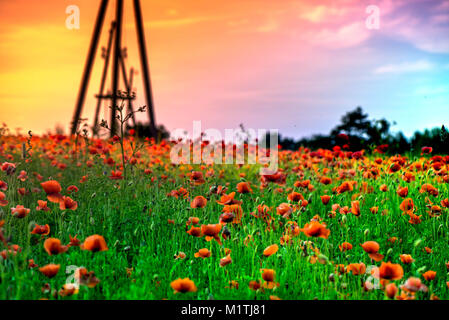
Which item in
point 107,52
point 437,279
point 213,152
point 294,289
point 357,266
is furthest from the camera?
point 107,52

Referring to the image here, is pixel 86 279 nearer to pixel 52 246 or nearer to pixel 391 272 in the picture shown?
pixel 52 246

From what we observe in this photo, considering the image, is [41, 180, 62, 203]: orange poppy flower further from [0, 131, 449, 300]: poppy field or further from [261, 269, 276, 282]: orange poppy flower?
[261, 269, 276, 282]: orange poppy flower

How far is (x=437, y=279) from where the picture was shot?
9.11ft

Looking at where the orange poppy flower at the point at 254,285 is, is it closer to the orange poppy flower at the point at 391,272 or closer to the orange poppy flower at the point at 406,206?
the orange poppy flower at the point at 391,272

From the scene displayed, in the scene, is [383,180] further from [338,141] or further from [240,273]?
[338,141]

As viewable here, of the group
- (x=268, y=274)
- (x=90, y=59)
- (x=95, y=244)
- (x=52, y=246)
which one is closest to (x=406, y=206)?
(x=268, y=274)

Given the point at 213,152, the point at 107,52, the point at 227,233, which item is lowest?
the point at 227,233

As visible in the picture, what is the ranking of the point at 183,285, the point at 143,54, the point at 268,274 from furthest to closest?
the point at 143,54 < the point at 268,274 < the point at 183,285

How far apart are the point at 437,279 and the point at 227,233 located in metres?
1.54

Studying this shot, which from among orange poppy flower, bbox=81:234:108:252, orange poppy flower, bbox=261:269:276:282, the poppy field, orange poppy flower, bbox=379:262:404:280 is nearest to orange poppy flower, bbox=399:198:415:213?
the poppy field

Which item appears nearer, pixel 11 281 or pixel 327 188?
pixel 11 281

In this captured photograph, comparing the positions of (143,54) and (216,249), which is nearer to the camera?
(216,249)
